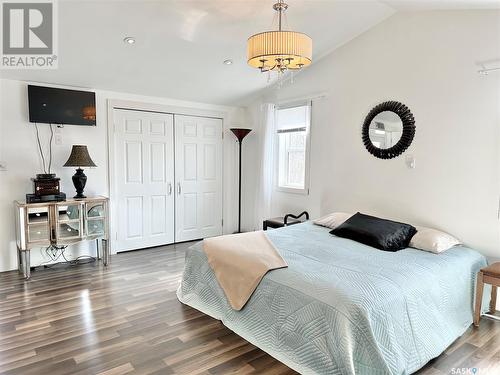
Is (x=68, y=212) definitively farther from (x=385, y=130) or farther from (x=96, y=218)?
(x=385, y=130)

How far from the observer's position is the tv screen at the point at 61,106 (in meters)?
3.95

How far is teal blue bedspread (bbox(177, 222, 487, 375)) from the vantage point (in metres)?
1.97

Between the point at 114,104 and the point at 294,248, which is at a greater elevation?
the point at 114,104

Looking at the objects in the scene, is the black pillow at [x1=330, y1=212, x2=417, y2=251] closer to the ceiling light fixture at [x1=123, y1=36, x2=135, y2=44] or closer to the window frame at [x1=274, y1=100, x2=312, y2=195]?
the window frame at [x1=274, y1=100, x2=312, y2=195]

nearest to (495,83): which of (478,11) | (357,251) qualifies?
(478,11)

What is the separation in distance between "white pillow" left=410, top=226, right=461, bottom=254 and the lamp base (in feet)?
12.2

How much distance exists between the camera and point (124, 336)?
8.54 ft

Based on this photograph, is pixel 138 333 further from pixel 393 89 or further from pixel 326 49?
→ pixel 326 49

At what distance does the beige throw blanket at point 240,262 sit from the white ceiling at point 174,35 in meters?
2.13

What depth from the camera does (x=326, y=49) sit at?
4.35 m

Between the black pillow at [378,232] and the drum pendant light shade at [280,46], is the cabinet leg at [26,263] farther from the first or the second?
the black pillow at [378,232]

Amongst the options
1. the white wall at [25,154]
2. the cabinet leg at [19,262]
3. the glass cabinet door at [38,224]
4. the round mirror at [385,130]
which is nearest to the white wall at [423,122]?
the round mirror at [385,130]

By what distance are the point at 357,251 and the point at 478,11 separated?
2.46m

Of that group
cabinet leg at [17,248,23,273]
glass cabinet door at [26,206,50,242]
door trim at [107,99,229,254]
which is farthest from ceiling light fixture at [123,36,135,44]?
cabinet leg at [17,248,23,273]
